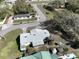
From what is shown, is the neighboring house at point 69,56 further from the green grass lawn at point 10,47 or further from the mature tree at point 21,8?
the mature tree at point 21,8

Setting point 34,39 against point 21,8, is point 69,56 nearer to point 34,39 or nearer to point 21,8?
point 34,39

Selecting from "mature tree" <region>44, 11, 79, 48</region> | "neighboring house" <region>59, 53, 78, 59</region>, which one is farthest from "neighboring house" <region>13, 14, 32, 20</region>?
"neighboring house" <region>59, 53, 78, 59</region>

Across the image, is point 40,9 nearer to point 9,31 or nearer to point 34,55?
point 9,31

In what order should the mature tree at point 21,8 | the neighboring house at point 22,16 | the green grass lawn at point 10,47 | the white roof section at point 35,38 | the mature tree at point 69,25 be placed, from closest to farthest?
the green grass lawn at point 10,47 → the white roof section at point 35,38 → the mature tree at point 69,25 → the neighboring house at point 22,16 → the mature tree at point 21,8

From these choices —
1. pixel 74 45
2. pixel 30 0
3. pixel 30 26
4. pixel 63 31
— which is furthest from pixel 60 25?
pixel 30 0

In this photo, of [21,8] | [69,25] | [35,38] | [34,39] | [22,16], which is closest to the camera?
[34,39]

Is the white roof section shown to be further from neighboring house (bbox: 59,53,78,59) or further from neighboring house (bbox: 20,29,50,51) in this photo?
neighboring house (bbox: 59,53,78,59)

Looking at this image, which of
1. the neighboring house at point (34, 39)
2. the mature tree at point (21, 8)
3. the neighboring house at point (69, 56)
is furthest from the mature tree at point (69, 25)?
the mature tree at point (21, 8)

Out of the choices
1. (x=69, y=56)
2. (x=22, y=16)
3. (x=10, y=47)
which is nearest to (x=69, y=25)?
(x=69, y=56)
